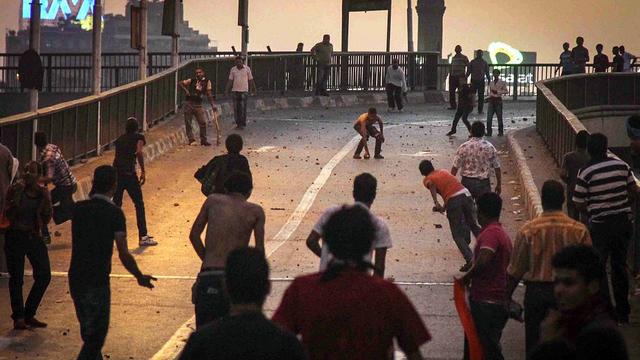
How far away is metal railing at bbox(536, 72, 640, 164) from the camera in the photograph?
25375 millimetres

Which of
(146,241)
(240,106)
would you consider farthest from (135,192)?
(240,106)

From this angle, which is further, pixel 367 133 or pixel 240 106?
pixel 240 106

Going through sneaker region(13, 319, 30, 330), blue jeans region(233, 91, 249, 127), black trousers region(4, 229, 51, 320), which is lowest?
sneaker region(13, 319, 30, 330)

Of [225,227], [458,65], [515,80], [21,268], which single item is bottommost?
[21,268]

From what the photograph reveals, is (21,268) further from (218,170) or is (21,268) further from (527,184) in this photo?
(527,184)

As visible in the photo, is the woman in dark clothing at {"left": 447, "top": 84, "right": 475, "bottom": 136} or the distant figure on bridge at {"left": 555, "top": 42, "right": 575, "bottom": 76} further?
the distant figure on bridge at {"left": 555, "top": 42, "right": 575, "bottom": 76}

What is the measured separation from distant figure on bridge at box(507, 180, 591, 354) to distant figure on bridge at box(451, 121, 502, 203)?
7.43 meters

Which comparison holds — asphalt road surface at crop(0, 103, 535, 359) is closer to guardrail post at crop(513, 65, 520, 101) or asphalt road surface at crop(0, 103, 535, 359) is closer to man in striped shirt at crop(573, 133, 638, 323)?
man in striped shirt at crop(573, 133, 638, 323)

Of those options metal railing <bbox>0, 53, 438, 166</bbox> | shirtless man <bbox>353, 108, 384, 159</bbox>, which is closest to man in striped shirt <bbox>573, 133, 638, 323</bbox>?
metal railing <bbox>0, 53, 438, 166</bbox>

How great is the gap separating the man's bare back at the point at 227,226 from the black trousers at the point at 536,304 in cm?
182

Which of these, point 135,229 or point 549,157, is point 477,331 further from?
point 549,157

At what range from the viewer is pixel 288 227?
68.2ft

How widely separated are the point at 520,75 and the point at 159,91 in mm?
21409

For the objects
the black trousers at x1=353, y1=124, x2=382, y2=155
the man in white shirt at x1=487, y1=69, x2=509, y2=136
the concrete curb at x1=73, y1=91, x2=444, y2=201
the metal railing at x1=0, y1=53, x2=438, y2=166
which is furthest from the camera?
the man in white shirt at x1=487, y1=69, x2=509, y2=136
